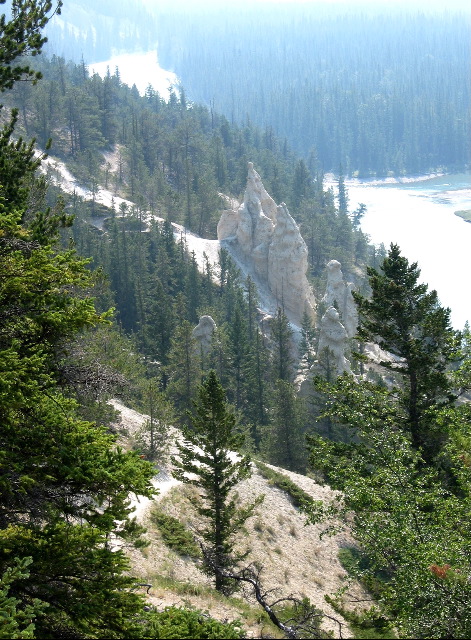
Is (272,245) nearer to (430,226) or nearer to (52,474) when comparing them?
(430,226)

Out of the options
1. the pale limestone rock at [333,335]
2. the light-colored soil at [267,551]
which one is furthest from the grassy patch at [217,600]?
the pale limestone rock at [333,335]

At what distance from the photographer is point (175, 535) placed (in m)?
19.9

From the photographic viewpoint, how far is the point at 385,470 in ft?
40.6

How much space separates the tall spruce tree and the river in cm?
6265

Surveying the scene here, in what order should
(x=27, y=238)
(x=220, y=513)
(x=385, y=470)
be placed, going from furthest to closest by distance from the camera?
(x=220, y=513) → (x=385, y=470) → (x=27, y=238)

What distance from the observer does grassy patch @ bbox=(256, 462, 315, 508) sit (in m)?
27.2

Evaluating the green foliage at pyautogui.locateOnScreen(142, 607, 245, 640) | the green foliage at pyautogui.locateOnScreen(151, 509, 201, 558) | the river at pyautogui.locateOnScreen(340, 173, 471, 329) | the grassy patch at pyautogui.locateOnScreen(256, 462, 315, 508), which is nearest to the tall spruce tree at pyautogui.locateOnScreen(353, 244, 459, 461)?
the green foliage at pyautogui.locateOnScreen(151, 509, 201, 558)

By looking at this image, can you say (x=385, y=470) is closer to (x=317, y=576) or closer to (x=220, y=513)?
(x=220, y=513)

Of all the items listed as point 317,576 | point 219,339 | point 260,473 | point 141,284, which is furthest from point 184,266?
point 317,576

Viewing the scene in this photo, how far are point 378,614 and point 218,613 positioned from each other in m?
3.39

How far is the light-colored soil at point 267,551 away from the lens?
17.2m

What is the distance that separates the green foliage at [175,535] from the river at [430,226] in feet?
207

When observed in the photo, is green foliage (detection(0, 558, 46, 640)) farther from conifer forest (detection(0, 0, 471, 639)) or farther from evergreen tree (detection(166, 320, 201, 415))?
evergreen tree (detection(166, 320, 201, 415))

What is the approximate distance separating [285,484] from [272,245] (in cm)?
4264
